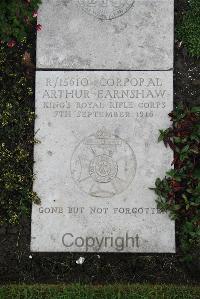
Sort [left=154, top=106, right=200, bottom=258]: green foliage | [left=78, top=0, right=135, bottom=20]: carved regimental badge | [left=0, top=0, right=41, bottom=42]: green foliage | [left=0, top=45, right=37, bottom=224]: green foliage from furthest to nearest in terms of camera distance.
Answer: [left=78, top=0, right=135, bottom=20]: carved regimental badge, [left=0, top=45, right=37, bottom=224]: green foliage, [left=154, top=106, right=200, bottom=258]: green foliage, [left=0, top=0, right=41, bottom=42]: green foliage

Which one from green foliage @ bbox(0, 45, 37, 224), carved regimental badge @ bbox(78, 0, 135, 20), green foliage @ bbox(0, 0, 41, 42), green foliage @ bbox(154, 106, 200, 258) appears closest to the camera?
green foliage @ bbox(0, 0, 41, 42)

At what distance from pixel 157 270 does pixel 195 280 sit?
1.10 ft

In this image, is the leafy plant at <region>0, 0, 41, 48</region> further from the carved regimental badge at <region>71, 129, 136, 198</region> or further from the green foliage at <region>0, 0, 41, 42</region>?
the carved regimental badge at <region>71, 129, 136, 198</region>

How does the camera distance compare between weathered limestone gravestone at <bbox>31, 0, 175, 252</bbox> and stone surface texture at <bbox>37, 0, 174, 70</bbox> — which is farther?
stone surface texture at <bbox>37, 0, 174, 70</bbox>

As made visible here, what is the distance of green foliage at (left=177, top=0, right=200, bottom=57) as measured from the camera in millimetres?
4711

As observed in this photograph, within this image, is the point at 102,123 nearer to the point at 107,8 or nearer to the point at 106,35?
the point at 106,35

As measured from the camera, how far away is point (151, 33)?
459cm

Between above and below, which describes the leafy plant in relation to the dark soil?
above

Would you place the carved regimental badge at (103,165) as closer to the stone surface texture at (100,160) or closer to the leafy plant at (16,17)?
the stone surface texture at (100,160)

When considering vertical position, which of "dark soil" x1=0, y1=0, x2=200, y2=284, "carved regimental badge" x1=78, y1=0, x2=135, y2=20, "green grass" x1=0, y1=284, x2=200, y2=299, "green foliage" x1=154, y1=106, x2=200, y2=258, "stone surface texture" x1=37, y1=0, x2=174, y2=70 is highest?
"carved regimental badge" x1=78, y1=0, x2=135, y2=20

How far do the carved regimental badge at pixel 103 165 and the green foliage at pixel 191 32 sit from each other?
1.12m

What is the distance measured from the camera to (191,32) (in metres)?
4.71

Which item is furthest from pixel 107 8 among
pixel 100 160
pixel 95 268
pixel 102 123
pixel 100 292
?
pixel 100 292

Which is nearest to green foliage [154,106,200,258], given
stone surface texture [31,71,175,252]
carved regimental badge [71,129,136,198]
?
stone surface texture [31,71,175,252]
